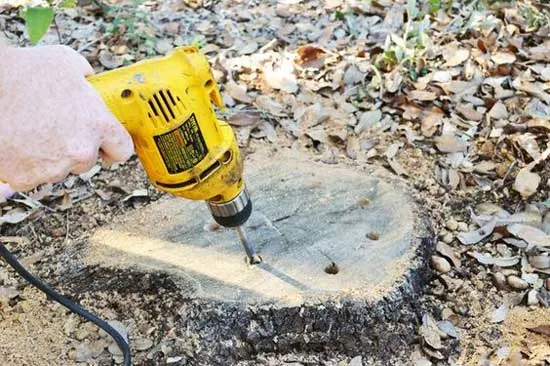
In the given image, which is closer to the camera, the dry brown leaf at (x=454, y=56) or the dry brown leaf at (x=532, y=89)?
the dry brown leaf at (x=532, y=89)

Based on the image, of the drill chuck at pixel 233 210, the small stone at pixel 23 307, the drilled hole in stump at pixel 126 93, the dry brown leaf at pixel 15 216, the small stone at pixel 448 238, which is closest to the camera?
the drilled hole in stump at pixel 126 93

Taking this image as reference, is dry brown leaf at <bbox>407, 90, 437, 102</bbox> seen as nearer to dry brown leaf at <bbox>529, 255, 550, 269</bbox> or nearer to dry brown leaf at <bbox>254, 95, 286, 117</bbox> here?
dry brown leaf at <bbox>254, 95, 286, 117</bbox>

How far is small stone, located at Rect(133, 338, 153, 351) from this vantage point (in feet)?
6.00

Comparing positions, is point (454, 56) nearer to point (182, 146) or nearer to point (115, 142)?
point (182, 146)

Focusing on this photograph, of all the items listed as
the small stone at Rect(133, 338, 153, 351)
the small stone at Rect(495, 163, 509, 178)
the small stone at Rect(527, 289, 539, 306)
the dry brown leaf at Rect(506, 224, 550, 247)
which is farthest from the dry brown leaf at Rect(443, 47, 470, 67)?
the small stone at Rect(133, 338, 153, 351)

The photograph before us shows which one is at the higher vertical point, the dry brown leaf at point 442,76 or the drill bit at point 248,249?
the drill bit at point 248,249

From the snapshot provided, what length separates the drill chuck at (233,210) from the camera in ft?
5.67

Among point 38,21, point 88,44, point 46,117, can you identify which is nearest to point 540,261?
point 46,117

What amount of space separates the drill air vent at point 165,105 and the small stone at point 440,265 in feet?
2.70

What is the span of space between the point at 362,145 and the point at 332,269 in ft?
2.00

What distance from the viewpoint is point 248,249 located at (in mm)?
1883

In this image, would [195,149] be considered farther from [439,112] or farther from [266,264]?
[439,112]

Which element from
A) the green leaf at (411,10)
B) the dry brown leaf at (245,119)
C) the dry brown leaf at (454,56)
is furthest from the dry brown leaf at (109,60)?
the dry brown leaf at (454,56)

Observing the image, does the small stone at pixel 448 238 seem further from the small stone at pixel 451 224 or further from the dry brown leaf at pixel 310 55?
the dry brown leaf at pixel 310 55
